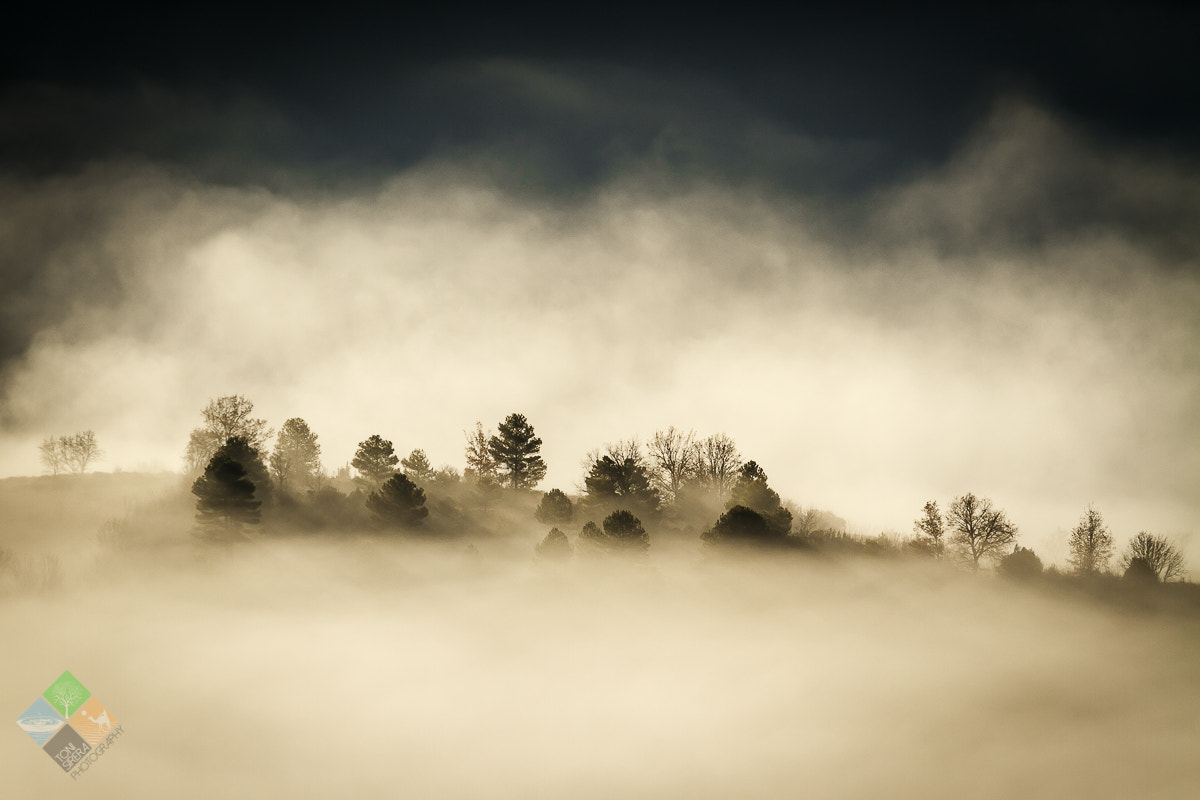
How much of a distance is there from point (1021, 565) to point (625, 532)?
57.3 m

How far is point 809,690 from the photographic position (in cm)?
6669

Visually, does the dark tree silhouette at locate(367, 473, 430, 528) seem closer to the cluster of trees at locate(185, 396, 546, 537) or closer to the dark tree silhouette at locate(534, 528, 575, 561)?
the cluster of trees at locate(185, 396, 546, 537)

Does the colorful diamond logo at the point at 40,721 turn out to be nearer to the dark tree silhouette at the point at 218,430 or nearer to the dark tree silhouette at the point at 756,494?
the dark tree silhouette at the point at 218,430

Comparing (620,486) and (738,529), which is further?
(620,486)

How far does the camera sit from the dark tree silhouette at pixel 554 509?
62219mm

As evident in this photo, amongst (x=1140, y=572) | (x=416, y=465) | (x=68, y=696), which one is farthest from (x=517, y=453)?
(x=1140, y=572)

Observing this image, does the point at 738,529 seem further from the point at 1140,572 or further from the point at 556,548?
the point at 1140,572

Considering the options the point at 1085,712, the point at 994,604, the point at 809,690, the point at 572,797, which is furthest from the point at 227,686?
the point at 1085,712

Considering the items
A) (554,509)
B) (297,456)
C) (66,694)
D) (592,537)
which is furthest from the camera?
(297,456)

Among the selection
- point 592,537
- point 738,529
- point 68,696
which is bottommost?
point 68,696

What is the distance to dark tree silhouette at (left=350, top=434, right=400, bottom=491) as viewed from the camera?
7194 centimetres

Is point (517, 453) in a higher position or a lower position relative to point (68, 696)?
higher

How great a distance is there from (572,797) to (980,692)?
47.7m

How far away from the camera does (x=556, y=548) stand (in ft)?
176
